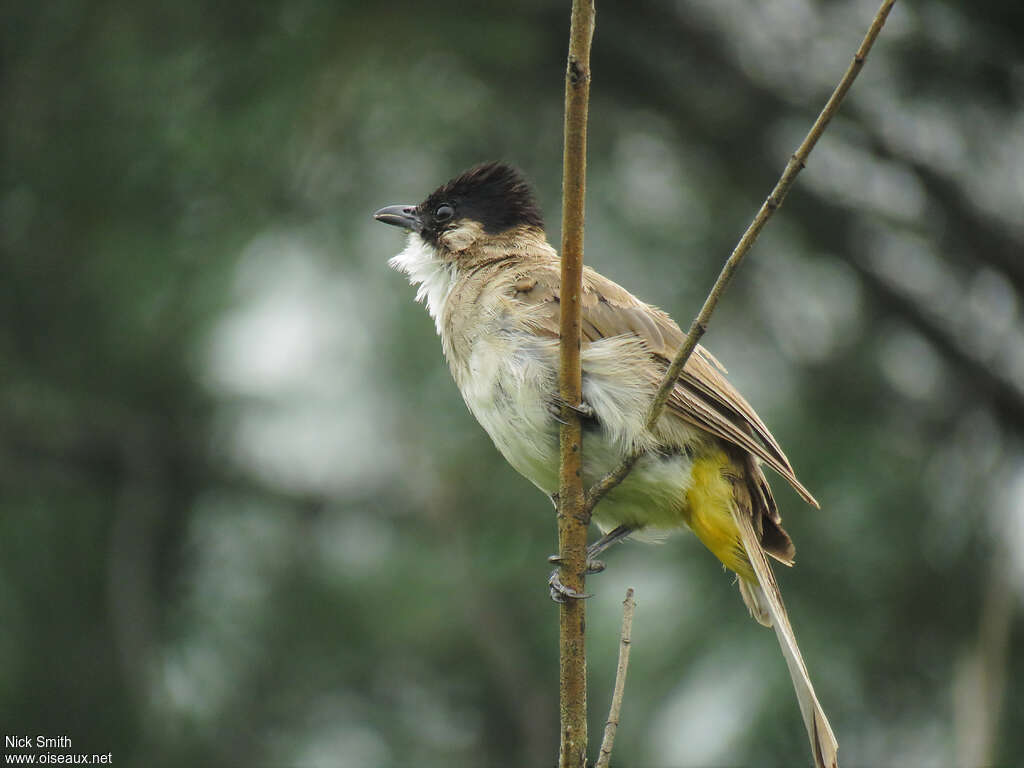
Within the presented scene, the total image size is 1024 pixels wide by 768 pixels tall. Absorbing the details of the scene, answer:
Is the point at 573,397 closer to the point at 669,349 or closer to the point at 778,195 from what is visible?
the point at 778,195

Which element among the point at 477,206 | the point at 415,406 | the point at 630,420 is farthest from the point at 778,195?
the point at 415,406

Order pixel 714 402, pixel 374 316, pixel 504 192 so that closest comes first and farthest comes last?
pixel 714 402 < pixel 504 192 < pixel 374 316

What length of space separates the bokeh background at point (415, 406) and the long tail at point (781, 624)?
2.45 feet

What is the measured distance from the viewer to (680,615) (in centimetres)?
467

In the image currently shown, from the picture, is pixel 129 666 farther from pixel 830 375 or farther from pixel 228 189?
pixel 830 375

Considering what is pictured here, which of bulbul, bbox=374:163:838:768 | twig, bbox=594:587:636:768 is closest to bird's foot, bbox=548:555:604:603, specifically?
twig, bbox=594:587:636:768

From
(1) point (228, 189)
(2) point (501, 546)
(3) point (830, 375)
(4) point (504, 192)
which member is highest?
(1) point (228, 189)

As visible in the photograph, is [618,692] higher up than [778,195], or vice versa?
[778,195]

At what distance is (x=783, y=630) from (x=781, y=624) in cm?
2

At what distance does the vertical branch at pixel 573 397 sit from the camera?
7.13 ft

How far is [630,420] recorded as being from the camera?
10.4 feet

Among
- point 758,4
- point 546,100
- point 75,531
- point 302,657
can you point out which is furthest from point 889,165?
point 75,531

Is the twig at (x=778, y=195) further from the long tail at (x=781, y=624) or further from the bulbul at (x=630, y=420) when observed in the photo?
the long tail at (x=781, y=624)

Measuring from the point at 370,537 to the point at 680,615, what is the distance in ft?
4.14
